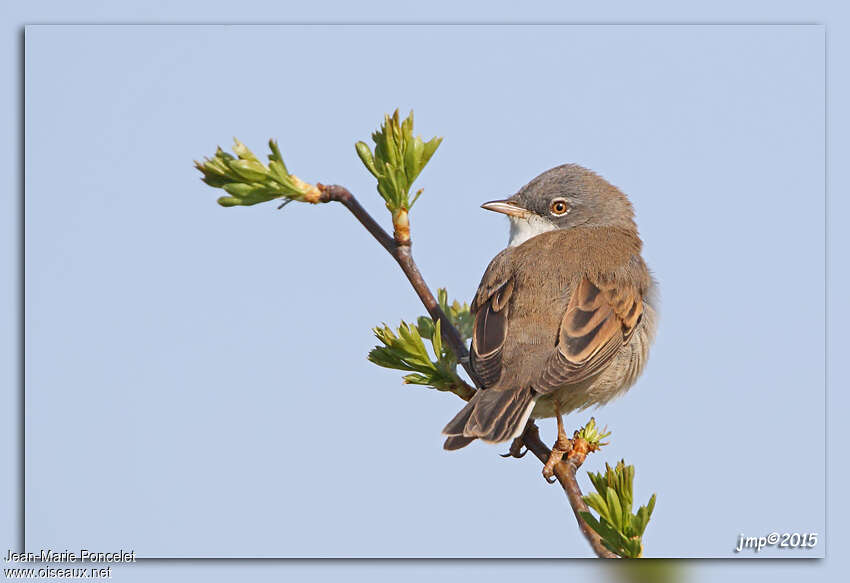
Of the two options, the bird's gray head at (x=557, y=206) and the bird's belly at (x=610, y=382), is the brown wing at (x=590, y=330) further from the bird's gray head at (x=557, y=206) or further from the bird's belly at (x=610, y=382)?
the bird's gray head at (x=557, y=206)

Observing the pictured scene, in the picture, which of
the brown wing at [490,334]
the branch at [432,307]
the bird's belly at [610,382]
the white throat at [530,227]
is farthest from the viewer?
the white throat at [530,227]

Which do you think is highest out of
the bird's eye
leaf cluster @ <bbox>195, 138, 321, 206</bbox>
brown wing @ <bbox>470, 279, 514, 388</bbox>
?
the bird's eye

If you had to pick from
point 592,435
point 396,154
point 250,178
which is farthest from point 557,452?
point 250,178

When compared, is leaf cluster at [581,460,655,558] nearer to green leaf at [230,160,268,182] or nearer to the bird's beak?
green leaf at [230,160,268,182]

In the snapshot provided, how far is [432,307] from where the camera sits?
4270 mm

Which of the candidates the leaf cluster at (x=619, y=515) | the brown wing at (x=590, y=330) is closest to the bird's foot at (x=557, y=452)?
the brown wing at (x=590, y=330)

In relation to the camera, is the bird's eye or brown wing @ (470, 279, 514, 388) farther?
the bird's eye

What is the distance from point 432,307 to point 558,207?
124 inches

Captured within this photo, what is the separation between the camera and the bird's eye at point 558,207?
716cm

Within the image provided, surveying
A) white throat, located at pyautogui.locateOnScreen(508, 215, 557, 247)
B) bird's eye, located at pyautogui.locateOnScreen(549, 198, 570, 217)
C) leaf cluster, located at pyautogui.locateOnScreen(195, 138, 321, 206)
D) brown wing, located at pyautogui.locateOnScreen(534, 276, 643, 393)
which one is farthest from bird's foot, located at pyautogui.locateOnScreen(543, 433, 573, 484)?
bird's eye, located at pyautogui.locateOnScreen(549, 198, 570, 217)

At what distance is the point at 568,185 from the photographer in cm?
721

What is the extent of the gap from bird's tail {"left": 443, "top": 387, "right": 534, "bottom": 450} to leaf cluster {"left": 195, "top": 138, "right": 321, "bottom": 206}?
140 centimetres

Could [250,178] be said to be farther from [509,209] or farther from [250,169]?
[509,209]

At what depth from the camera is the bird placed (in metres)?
4.79
